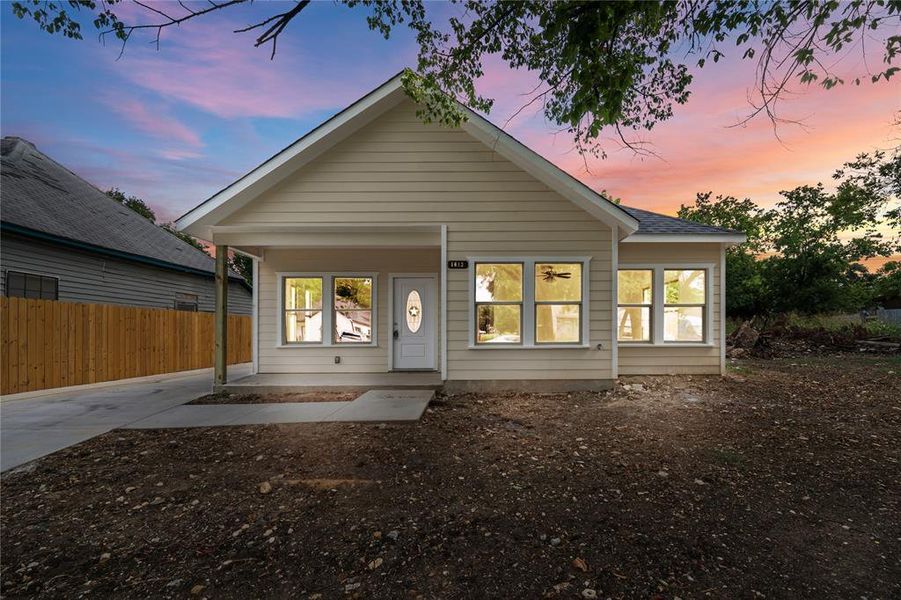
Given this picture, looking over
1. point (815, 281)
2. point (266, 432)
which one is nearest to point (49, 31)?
point (266, 432)

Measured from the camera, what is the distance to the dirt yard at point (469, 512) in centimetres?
225

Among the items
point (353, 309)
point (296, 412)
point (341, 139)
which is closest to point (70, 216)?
point (353, 309)

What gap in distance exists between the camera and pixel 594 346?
733 centimetres

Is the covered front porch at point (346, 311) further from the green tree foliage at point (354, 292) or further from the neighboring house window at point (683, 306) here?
the neighboring house window at point (683, 306)

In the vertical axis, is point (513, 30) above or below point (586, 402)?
above

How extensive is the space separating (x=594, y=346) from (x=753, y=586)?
209 inches

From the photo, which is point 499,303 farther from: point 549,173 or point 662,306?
point 662,306

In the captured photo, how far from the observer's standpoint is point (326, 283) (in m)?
8.92

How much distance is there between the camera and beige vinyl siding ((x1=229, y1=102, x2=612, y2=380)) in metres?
A: 7.32

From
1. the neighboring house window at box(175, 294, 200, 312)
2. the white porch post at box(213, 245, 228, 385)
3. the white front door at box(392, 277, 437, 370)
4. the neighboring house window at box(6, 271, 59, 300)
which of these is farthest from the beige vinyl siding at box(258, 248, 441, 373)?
the neighboring house window at box(175, 294, 200, 312)

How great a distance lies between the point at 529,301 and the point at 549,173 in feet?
7.95

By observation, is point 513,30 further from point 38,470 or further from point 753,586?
point 38,470

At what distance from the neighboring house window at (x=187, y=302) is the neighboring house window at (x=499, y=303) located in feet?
40.5

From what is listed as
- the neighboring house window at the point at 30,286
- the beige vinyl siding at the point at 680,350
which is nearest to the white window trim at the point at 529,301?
the beige vinyl siding at the point at 680,350
